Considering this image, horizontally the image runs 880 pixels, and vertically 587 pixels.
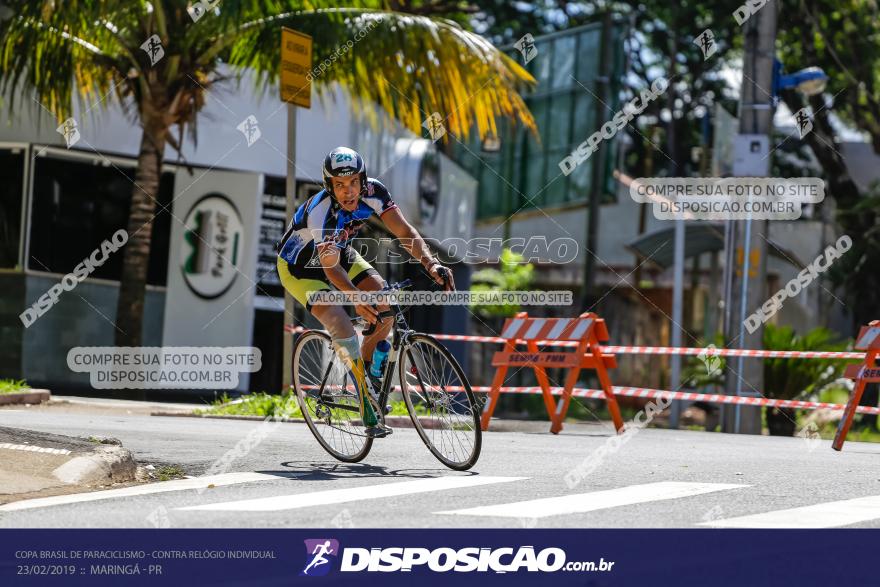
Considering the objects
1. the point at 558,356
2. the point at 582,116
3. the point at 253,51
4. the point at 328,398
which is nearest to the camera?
the point at 328,398

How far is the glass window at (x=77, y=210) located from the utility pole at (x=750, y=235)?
8086mm

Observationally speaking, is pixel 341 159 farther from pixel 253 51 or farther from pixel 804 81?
pixel 804 81

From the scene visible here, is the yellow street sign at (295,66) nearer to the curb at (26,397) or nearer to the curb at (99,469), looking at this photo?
the curb at (26,397)

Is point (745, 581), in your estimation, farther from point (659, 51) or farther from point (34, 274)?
point (659, 51)

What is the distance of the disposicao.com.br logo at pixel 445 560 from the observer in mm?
5746

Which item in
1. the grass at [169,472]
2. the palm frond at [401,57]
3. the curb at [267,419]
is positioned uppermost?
the palm frond at [401,57]

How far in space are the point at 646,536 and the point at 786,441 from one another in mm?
9004

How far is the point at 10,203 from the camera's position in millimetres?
20312

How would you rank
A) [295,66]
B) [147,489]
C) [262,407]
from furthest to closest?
[262,407] → [295,66] → [147,489]

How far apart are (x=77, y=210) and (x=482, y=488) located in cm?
1368

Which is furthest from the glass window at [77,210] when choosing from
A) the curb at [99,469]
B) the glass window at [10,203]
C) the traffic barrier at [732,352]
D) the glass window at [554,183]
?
the glass window at [554,183]

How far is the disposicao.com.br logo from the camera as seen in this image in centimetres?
575

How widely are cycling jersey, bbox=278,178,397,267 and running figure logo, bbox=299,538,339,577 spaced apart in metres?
3.12

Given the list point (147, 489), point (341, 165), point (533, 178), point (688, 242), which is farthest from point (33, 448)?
point (533, 178)
